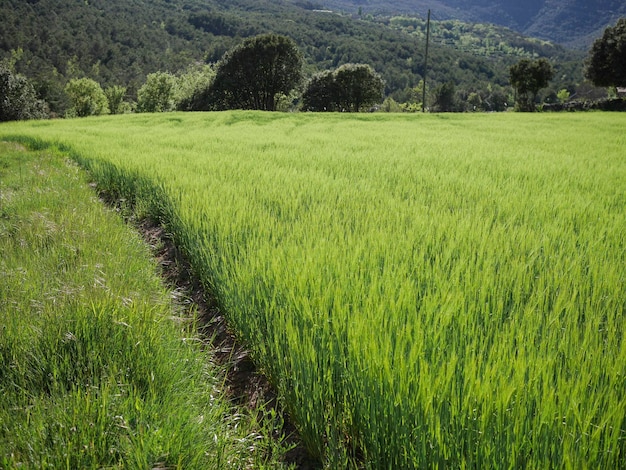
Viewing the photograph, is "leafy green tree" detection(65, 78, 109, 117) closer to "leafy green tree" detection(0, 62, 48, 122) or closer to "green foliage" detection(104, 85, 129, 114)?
"green foliage" detection(104, 85, 129, 114)

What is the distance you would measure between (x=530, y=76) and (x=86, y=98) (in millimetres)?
64763

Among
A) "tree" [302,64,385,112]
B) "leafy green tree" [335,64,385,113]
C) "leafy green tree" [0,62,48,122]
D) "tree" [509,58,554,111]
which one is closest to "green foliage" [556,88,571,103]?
"tree" [509,58,554,111]

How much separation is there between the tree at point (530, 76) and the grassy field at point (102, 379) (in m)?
44.3

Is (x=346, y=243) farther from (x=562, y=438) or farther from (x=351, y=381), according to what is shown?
(x=562, y=438)

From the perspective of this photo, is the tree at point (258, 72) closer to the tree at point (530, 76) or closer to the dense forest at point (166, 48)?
the tree at point (530, 76)

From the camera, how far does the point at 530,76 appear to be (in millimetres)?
39469

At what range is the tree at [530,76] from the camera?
1534 inches

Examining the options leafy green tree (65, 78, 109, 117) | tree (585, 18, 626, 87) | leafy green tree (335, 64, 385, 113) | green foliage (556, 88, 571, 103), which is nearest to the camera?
tree (585, 18, 626, 87)

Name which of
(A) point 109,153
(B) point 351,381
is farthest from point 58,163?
(B) point 351,381

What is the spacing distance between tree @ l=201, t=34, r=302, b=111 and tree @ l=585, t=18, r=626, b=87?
28.8 meters

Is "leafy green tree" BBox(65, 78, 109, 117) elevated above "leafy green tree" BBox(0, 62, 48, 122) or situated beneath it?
elevated above

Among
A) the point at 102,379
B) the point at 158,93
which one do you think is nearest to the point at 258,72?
the point at 158,93

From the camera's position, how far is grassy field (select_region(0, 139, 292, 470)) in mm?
1246

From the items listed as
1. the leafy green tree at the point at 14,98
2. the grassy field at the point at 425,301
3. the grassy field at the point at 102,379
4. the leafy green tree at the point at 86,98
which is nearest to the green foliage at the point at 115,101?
the leafy green tree at the point at 86,98
